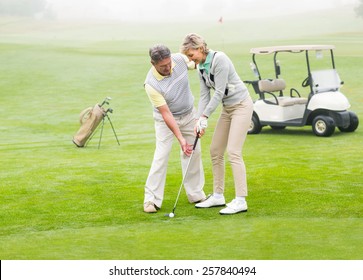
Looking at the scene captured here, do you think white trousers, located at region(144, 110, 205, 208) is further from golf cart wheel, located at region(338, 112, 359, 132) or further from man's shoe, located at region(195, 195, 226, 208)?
golf cart wheel, located at region(338, 112, 359, 132)

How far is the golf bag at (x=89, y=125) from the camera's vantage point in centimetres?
1357

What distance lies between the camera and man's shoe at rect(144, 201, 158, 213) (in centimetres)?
Result: 767

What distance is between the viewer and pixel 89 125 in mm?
13758

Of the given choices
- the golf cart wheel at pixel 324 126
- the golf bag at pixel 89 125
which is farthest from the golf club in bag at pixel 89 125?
the golf cart wheel at pixel 324 126

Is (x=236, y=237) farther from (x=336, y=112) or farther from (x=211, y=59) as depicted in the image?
(x=336, y=112)

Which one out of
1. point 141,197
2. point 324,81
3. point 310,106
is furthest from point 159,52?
point 324,81

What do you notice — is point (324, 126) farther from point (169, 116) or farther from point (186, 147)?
point (169, 116)

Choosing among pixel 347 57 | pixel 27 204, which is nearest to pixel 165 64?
pixel 27 204

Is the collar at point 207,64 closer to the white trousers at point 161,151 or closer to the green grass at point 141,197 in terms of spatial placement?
the white trousers at point 161,151

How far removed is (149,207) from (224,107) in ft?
3.55

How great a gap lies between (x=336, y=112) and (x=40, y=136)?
17.2ft

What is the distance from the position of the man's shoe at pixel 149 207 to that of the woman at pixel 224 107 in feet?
1.34

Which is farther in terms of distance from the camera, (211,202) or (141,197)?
(141,197)

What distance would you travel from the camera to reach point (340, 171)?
10008 mm
